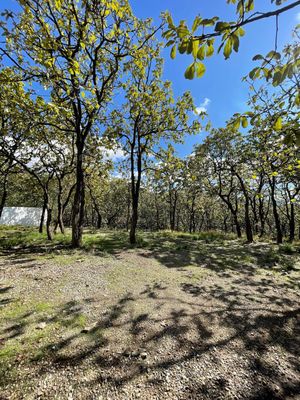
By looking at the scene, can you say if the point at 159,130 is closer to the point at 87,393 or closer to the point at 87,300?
the point at 87,300

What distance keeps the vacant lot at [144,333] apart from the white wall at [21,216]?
25.4 m

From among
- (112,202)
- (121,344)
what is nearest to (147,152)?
(121,344)

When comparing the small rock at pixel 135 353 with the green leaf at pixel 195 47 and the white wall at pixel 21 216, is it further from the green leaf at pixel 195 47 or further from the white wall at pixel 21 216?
the white wall at pixel 21 216

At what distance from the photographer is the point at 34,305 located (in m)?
4.00

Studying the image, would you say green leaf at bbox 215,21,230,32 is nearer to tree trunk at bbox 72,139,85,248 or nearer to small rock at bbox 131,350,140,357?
small rock at bbox 131,350,140,357

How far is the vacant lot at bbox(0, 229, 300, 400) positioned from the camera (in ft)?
7.92

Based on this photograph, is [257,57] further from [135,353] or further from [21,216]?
[21,216]

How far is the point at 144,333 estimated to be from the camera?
11.0 feet

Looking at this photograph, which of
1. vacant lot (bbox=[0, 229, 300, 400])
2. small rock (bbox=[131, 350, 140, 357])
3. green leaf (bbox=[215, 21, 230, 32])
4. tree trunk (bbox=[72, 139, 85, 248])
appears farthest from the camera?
tree trunk (bbox=[72, 139, 85, 248])

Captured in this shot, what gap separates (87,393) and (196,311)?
2.50 m

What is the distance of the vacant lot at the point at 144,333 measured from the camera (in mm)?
2414

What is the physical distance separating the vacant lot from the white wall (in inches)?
1001

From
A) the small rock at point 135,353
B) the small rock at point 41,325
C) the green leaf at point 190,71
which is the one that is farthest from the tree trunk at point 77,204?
the green leaf at point 190,71

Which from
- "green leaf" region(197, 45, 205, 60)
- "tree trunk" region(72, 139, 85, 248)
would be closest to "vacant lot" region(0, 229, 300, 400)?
"tree trunk" region(72, 139, 85, 248)
